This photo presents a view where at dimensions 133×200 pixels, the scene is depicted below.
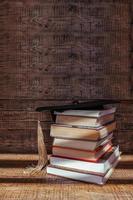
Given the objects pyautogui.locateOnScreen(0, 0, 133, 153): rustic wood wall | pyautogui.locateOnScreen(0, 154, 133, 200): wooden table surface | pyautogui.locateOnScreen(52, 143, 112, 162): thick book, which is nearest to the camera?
pyautogui.locateOnScreen(0, 154, 133, 200): wooden table surface

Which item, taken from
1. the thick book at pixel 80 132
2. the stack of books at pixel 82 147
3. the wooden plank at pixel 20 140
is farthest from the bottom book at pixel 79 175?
the wooden plank at pixel 20 140

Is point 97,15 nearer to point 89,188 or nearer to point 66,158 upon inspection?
point 66,158

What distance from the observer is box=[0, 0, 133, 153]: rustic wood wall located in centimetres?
137

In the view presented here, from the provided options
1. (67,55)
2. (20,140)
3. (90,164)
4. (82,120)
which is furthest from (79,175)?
(67,55)

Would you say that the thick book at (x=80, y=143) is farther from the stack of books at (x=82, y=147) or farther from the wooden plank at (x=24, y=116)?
the wooden plank at (x=24, y=116)

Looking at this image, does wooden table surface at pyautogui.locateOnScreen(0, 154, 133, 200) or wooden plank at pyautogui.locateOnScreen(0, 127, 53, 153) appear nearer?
wooden table surface at pyautogui.locateOnScreen(0, 154, 133, 200)

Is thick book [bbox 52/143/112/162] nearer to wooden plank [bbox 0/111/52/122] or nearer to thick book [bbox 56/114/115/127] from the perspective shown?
thick book [bbox 56/114/115/127]

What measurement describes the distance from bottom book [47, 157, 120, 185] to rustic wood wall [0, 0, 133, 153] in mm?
367

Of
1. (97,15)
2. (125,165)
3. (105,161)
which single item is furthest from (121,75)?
(105,161)

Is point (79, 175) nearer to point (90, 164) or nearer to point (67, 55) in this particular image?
point (90, 164)

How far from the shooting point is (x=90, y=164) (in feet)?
3.12

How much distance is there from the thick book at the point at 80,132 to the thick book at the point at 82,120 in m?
0.02

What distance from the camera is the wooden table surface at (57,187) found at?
858 millimetres

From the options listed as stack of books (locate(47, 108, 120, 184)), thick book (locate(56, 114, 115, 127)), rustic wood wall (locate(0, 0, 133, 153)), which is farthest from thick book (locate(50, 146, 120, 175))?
rustic wood wall (locate(0, 0, 133, 153))
